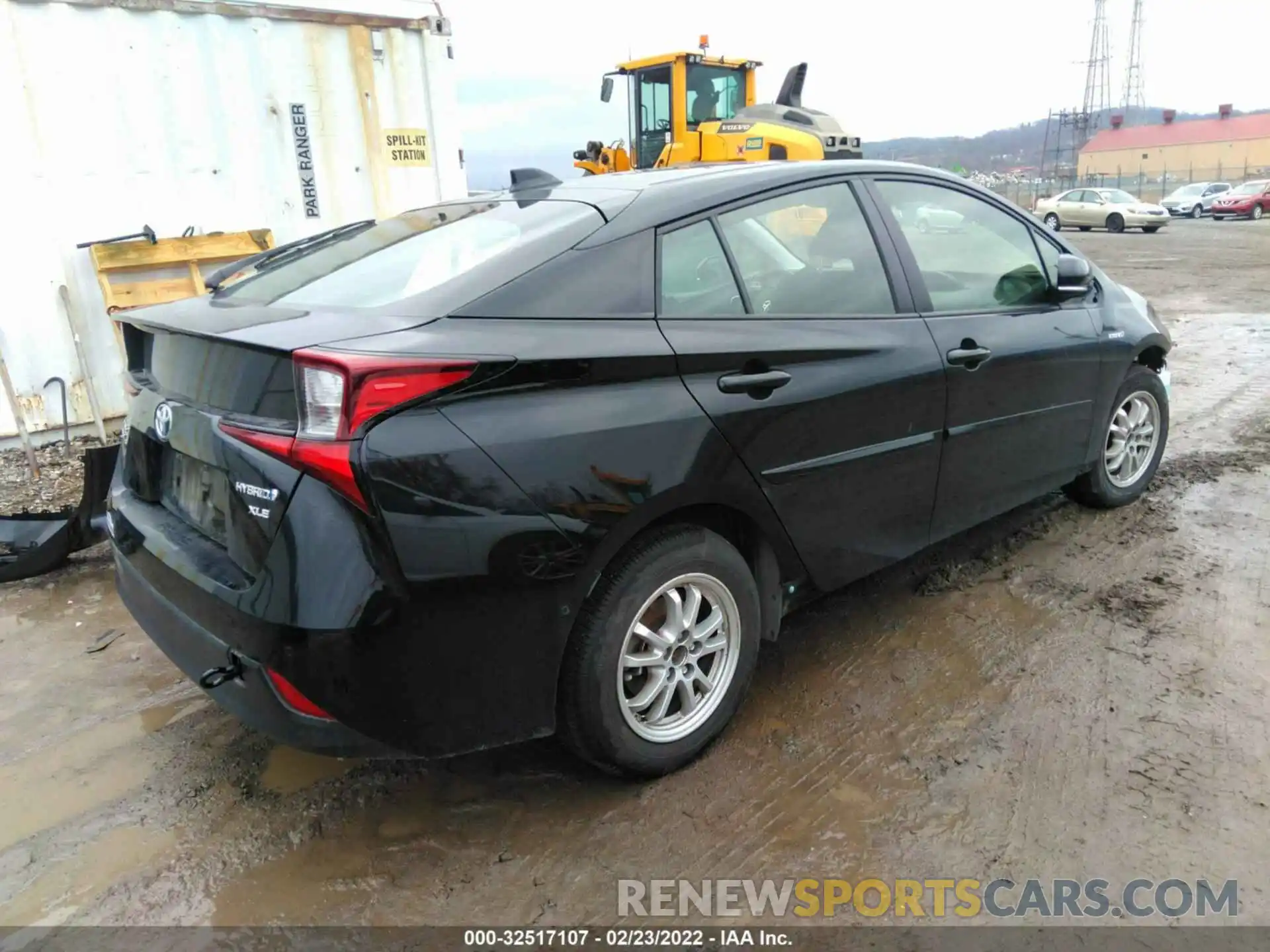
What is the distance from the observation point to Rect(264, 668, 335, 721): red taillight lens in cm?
204

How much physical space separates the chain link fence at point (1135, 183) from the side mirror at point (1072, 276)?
42.1 m

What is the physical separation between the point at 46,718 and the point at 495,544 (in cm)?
204

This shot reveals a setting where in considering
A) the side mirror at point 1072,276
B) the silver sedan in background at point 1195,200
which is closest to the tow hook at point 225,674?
the side mirror at point 1072,276

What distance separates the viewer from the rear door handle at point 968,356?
10.4ft

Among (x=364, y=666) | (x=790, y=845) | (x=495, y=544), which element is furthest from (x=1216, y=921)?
(x=364, y=666)

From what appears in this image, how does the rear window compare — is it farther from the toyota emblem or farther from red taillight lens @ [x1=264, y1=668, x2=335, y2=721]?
red taillight lens @ [x1=264, y1=668, x2=335, y2=721]

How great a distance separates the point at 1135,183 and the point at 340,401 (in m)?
57.8

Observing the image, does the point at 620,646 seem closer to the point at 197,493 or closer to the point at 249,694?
the point at 249,694

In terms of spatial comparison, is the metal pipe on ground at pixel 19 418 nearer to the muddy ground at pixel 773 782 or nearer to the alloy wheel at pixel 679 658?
the muddy ground at pixel 773 782

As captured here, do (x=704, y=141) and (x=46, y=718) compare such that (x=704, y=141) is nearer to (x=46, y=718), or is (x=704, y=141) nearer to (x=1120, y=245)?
(x=46, y=718)

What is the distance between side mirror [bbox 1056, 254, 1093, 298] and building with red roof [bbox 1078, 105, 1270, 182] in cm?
6371

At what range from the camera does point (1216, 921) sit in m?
2.08

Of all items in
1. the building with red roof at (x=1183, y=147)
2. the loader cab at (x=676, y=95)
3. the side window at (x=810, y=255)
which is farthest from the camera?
the building with red roof at (x=1183, y=147)

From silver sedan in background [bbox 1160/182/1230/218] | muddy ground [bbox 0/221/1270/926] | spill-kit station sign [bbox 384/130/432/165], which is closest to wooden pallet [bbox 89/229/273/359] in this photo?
spill-kit station sign [bbox 384/130/432/165]
